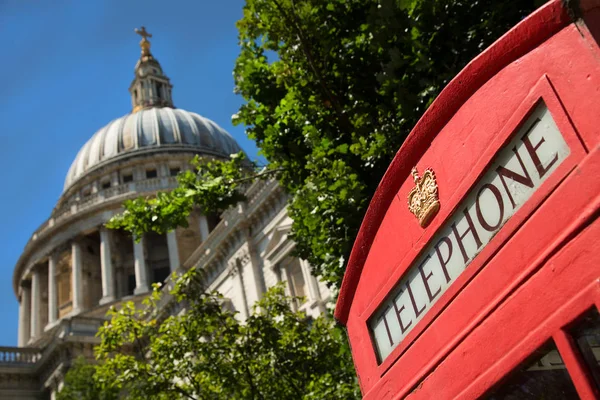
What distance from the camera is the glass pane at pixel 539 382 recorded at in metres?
2.60

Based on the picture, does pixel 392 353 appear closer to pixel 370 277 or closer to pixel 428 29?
pixel 370 277

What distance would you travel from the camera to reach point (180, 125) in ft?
191

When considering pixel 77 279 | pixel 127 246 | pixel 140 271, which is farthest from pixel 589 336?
pixel 127 246

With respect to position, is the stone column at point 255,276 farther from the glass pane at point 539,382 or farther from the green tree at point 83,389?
the glass pane at point 539,382

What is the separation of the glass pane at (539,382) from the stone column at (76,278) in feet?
152

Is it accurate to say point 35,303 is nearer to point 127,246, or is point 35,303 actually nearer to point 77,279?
point 77,279

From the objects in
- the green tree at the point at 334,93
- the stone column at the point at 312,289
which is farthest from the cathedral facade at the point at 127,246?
the green tree at the point at 334,93

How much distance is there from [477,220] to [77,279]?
47.9 m

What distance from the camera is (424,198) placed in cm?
314

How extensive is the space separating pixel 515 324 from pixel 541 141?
0.68m

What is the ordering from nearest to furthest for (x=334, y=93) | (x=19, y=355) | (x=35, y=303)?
(x=334, y=93) < (x=19, y=355) < (x=35, y=303)

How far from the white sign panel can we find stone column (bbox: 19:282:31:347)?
53243 mm

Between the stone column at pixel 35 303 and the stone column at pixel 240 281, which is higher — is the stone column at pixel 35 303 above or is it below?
above

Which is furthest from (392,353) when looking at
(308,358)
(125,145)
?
(125,145)
